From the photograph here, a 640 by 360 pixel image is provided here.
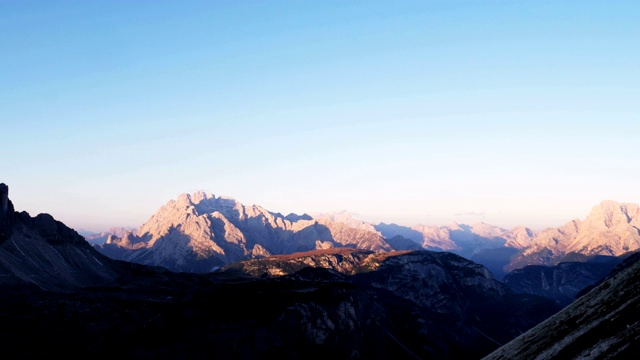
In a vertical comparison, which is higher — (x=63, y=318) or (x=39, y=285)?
(x=39, y=285)

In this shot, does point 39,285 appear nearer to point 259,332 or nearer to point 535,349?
point 259,332

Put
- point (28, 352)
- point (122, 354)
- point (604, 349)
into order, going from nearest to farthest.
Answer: point (604, 349) < point (28, 352) < point (122, 354)

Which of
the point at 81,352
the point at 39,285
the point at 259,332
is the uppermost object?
the point at 39,285

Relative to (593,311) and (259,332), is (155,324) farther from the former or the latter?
(593,311)

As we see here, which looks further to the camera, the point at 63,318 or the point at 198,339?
the point at 198,339

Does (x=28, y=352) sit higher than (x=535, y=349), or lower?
lower

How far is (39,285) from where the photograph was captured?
198 metres

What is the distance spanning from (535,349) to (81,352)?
161m

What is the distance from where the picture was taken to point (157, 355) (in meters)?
165

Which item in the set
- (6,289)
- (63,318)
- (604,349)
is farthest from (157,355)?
(604,349)

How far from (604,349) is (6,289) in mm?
216993

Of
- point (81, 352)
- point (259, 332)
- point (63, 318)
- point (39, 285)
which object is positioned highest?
point (39, 285)

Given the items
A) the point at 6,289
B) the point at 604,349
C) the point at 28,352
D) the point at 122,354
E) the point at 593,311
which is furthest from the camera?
the point at 6,289

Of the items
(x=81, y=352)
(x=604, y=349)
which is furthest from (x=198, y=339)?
(x=604, y=349)
